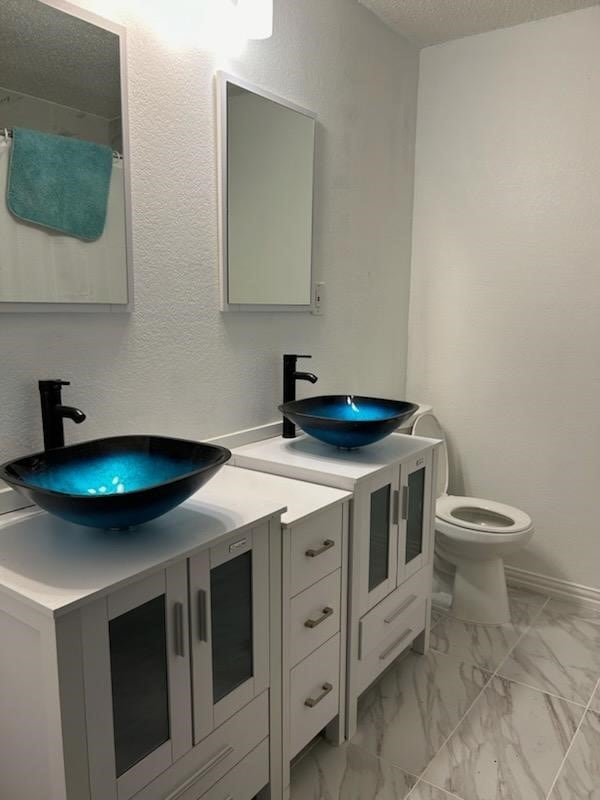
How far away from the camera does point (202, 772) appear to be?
128 centimetres

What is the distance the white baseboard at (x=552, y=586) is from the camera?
2.60 m

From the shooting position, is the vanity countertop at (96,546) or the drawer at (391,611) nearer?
the vanity countertop at (96,546)

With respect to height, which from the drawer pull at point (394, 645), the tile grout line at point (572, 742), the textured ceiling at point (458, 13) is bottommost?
the tile grout line at point (572, 742)

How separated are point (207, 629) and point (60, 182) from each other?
1.07 metres

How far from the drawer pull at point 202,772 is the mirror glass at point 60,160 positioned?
1082 mm

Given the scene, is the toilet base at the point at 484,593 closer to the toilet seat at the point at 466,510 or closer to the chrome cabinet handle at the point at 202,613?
the toilet seat at the point at 466,510

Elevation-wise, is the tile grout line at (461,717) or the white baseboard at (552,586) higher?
the white baseboard at (552,586)

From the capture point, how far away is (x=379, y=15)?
243cm

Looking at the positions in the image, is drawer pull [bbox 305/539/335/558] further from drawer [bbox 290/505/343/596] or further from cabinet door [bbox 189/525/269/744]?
cabinet door [bbox 189/525/269/744]

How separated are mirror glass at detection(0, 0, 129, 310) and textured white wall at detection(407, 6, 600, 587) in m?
1.69

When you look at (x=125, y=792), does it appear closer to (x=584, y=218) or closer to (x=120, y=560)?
(x=120, y=560)

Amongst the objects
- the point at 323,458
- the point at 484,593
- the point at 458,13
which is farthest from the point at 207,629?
the point at 458,13

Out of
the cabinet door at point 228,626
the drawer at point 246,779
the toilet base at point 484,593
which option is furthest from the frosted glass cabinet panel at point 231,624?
the toilet base at point 484,593

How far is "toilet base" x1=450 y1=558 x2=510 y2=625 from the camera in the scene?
8.07ft
